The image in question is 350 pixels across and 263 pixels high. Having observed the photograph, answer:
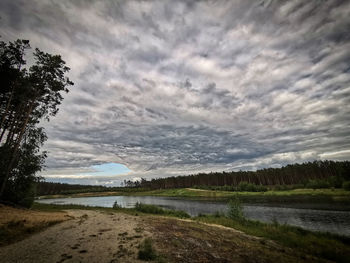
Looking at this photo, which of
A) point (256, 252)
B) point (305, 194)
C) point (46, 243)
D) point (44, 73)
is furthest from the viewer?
point (305, 194)

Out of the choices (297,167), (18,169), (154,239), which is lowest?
(154,239)

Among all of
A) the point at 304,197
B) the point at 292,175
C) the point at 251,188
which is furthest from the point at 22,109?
the point at 292,175

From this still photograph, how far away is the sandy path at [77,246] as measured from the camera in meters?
9.06

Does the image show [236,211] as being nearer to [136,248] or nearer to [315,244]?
[315,244]

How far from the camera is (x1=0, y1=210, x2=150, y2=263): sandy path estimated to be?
357 inches

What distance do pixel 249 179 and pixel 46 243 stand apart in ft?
448

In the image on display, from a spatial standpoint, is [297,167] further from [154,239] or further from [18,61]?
[18,61]

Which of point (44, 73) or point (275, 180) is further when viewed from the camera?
point (275, 180)

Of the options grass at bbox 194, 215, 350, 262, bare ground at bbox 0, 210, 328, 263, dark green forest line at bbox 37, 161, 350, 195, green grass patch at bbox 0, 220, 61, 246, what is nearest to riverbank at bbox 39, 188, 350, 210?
dark green forest line at bbox 37, 161, 350, 195

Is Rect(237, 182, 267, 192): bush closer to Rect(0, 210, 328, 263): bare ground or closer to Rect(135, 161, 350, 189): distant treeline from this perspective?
Rect(135, 161, 350, 189): distant treeline

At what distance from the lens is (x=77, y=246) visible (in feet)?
34.6

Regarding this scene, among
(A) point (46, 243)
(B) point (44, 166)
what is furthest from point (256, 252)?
(B) point (44, 166)

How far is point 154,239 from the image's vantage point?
12656 millimetres

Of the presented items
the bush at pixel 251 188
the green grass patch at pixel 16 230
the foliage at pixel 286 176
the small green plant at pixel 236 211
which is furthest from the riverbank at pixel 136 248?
the bush at pixel 251 188
